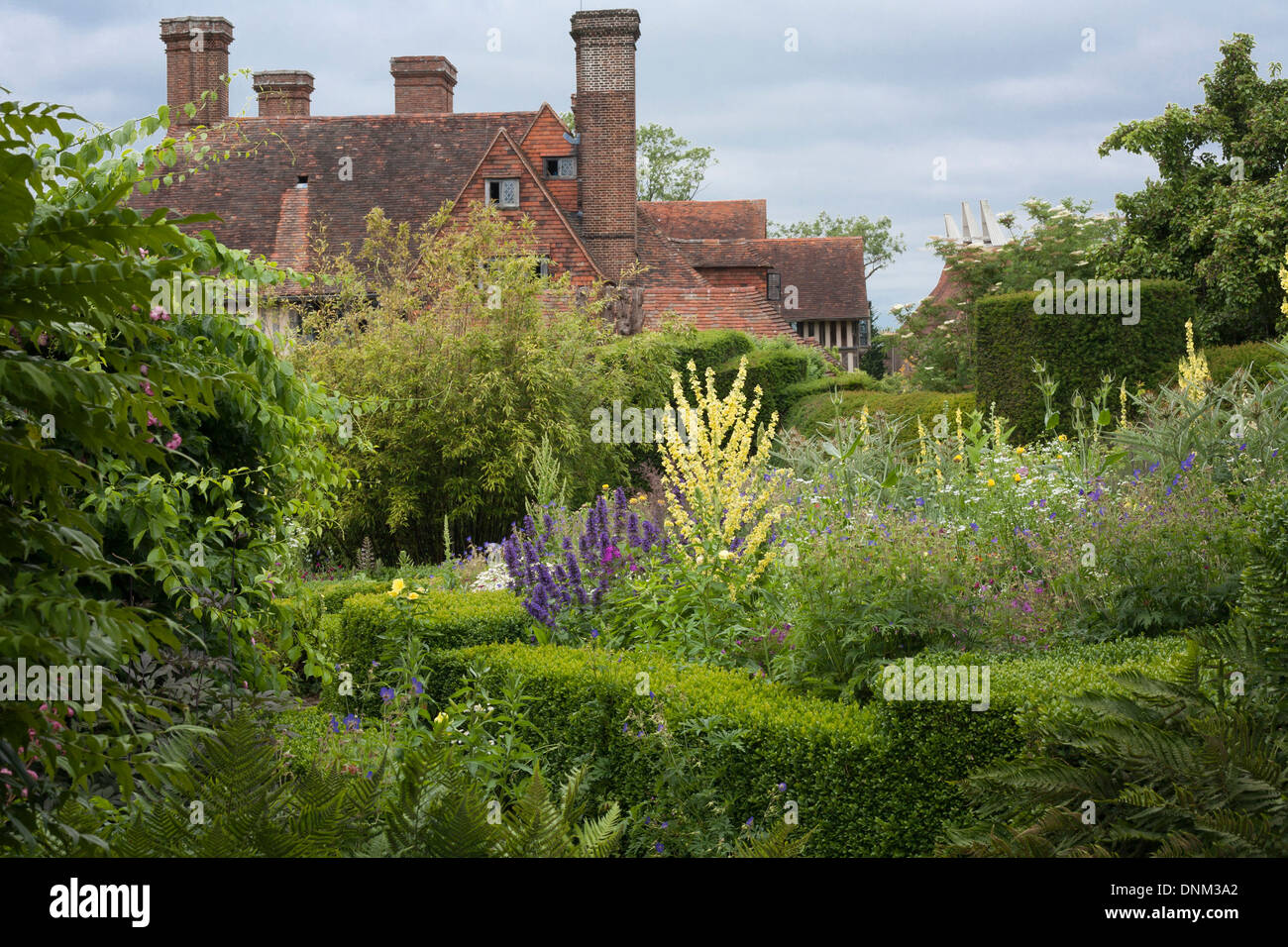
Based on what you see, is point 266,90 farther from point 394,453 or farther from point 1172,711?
point 1172,711

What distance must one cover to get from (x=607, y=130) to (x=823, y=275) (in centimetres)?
2055

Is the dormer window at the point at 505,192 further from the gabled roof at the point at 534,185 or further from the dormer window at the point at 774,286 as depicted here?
the dormer window at the point at 774,286

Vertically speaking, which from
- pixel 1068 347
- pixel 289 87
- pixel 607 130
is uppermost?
pixel 289 87

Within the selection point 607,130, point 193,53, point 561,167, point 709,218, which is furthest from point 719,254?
point 193,53

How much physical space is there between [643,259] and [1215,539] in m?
26.5

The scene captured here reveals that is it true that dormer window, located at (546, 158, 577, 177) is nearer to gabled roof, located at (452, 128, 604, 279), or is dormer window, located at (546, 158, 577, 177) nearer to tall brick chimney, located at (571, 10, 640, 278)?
tall brick chimney, located at (571, 10, 640, 278)

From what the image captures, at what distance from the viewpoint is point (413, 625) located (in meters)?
7.20

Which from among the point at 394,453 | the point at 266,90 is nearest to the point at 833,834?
the point at 394,453

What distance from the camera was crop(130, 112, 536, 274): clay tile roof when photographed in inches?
1213

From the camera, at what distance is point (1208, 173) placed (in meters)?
23.0

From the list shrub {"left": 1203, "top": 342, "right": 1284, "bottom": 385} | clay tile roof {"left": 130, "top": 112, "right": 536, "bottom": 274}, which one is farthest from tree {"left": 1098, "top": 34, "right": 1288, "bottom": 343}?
clay tile roof {"left": 130, "top": 112, "right": 536, "bottom": 274}

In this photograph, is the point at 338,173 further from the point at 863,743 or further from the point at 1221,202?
the point at 863,743

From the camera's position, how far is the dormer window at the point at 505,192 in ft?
91.6
